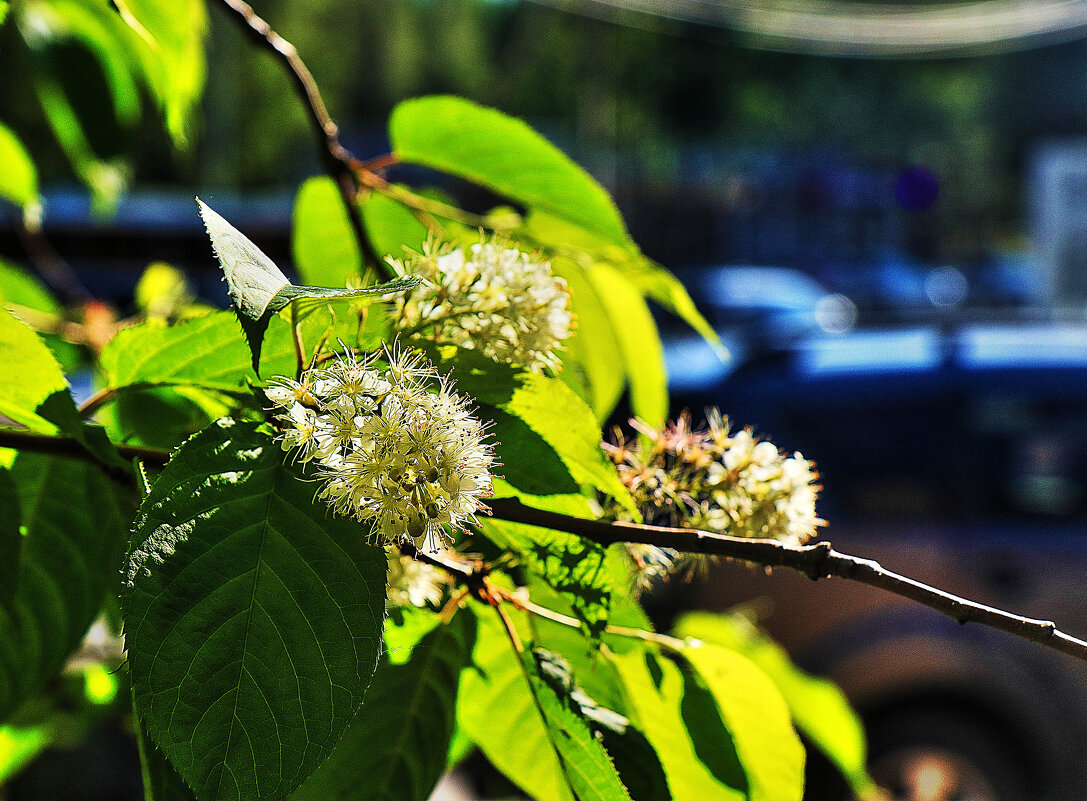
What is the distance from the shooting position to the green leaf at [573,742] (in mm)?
485

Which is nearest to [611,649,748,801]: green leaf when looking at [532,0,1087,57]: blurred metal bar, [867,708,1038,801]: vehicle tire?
[867,708,1038,801]: vehicle tire

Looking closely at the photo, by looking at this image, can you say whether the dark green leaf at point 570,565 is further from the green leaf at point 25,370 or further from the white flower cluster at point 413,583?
the green leaf at point 25,370

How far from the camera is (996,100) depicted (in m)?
21.3

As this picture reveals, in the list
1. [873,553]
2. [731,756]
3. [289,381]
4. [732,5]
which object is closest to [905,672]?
[873,553]

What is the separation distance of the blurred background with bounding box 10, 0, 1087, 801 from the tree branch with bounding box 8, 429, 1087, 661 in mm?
884

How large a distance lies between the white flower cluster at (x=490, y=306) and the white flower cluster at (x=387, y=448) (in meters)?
0.07

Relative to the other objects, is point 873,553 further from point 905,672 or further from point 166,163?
point 166,163

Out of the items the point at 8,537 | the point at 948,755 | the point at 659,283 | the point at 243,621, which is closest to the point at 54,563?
the point at 8,537

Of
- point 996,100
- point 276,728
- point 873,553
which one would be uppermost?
point 996,100

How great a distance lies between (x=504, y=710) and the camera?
596mm

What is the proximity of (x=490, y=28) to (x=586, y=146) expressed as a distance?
6617 millimetres

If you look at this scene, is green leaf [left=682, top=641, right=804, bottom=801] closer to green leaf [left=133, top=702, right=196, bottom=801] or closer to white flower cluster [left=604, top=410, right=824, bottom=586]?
white flower cluster [left=604, top=410, right=824, bottom=586]

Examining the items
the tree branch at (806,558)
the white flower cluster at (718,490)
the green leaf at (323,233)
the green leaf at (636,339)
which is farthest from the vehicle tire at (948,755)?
the tree branch at (806,558)

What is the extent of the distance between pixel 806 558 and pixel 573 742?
17 centimetres
